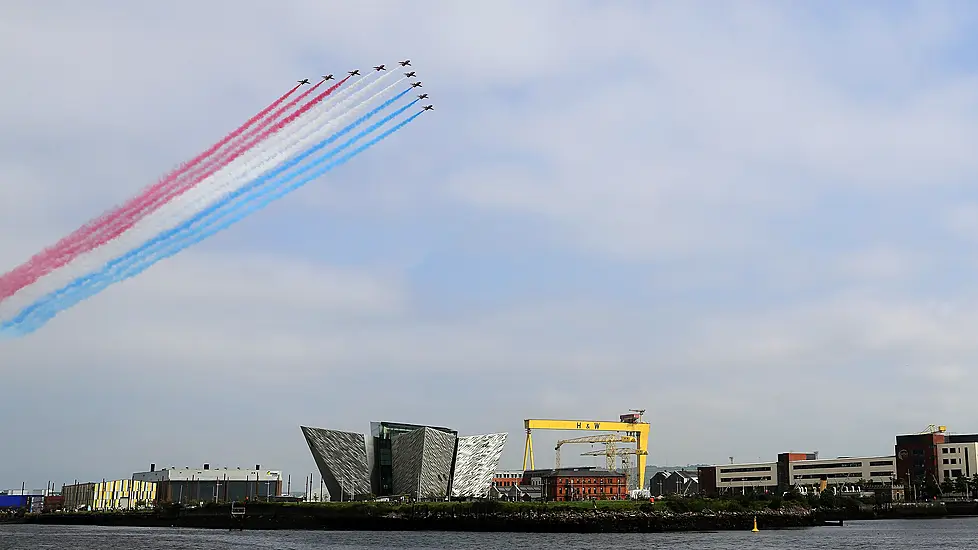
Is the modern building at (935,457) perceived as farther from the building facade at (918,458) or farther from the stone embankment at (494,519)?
the stone embankment at (494,519)

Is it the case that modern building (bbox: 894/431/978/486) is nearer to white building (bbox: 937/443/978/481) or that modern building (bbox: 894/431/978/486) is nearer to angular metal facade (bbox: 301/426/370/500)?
white building (bbox: 937/443/978/481)

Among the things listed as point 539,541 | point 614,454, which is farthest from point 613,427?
point 539,541

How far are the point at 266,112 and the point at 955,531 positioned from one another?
314ft

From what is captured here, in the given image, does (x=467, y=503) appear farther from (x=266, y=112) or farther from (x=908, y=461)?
(x=908, y=461)

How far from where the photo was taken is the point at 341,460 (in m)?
158

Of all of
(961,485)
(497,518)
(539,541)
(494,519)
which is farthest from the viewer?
(961,485)

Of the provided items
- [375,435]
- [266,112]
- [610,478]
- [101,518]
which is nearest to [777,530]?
[610,478]

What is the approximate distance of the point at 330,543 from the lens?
99.2 meters

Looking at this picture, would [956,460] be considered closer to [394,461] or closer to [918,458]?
[918,458]

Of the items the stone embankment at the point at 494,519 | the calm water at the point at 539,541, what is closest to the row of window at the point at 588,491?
the stone embankment at the point at 494,519

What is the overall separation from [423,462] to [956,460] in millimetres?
103395

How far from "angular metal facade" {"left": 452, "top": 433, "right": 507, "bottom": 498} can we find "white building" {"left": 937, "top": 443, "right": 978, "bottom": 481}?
84703mm

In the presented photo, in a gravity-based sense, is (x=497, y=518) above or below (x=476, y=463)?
below

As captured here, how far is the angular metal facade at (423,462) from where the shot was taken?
6186 inches
